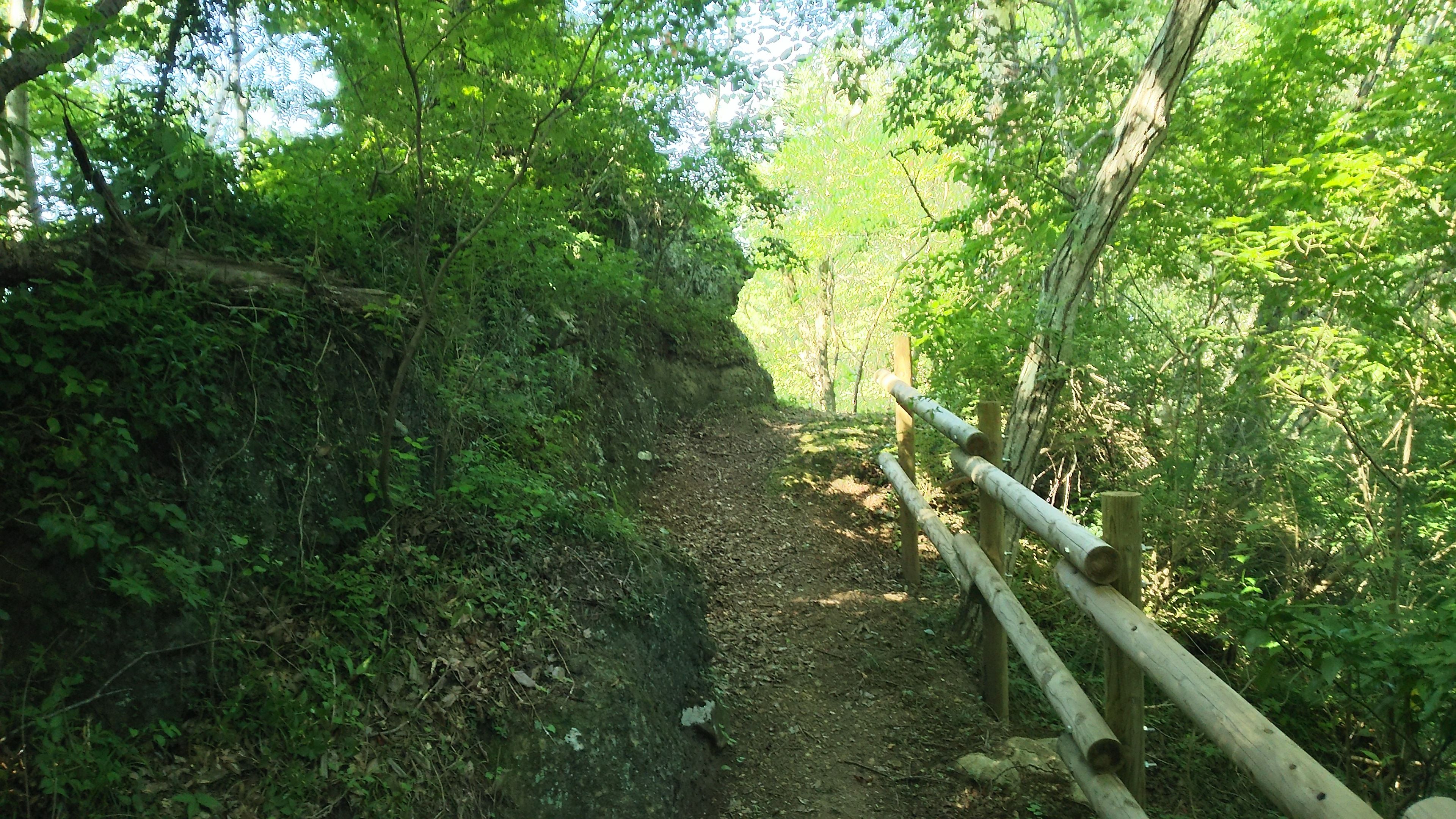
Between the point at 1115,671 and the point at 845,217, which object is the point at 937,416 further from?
the point at 845,217

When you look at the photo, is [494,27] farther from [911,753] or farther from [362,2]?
[911,753]

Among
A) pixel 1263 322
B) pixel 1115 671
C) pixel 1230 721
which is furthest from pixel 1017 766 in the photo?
pixel 1263 322

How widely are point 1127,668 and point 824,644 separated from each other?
2977 millimetres

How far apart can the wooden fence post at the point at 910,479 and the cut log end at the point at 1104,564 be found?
358 cm

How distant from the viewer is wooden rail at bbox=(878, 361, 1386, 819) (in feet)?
7.04

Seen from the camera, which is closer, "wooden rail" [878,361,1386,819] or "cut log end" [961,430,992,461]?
"wooden rail" [878,361,1386,819]

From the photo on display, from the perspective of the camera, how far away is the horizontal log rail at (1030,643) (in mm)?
3268

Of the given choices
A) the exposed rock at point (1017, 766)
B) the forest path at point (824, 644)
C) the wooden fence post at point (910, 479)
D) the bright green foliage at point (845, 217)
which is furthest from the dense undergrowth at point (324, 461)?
the bright green foliage at point (845, 217)

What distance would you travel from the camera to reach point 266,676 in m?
3.43

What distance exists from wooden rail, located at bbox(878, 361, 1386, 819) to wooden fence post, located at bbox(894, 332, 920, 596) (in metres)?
1.55

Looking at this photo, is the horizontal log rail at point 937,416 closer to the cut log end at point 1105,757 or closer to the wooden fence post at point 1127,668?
the wooden fence post at point 1127,668

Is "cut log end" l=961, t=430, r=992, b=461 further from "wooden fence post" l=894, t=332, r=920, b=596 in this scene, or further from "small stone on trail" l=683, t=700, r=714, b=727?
"small stone on trail" l=683, t=700, r=714, b=727

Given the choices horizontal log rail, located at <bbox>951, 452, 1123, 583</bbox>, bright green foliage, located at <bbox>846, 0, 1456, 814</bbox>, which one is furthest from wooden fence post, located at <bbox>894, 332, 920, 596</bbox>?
horizontal log rail, located at <bbox>951, 452, 1123, 583</bbox>

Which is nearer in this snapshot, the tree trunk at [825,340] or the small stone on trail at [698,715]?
the small stone on trail at [698,715]
